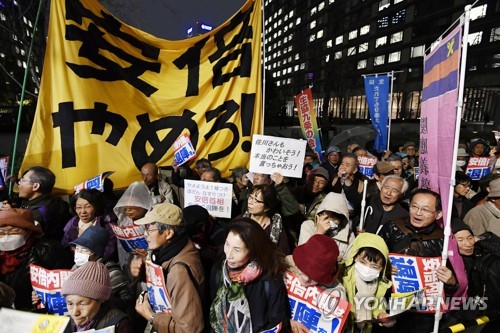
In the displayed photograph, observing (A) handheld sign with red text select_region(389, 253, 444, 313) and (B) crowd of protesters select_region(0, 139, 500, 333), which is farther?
(A) handheld sign with red text select_region(389, 253, 444, 313)

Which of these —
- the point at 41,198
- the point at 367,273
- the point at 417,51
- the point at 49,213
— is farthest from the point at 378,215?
the point at 417,51

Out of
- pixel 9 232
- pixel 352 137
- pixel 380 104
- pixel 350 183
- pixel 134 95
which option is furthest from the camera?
pixel 352 137

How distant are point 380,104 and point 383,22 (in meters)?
50.8

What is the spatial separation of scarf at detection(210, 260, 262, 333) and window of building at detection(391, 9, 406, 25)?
5786cm

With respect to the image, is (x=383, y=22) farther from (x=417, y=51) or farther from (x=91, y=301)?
(x=91, y=301)

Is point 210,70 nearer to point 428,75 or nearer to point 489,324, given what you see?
point 428,75

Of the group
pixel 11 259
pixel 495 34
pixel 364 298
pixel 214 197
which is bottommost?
pixel 364 298

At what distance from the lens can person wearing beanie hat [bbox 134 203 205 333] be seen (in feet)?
6.24

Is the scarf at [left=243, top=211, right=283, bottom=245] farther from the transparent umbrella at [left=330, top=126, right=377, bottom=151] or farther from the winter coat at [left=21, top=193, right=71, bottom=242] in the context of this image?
the transparent umbrella at [left=330, top=126, right=377, bottom=151]

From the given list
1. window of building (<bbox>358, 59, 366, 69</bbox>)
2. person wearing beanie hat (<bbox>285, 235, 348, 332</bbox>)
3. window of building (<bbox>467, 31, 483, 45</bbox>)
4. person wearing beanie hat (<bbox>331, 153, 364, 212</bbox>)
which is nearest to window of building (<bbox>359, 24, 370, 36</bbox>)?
window of building (<bbox>358, 59, 366, 69</bbox>)

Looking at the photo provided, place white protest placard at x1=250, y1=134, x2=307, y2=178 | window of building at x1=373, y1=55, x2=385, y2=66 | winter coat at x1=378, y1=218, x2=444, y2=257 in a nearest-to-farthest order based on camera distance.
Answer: winter coat at x1=378, y1=218, x2=444, y2=257 < white protest placard at x1=250, y1=134, x2=307, y2=178 < window of building at x1=373, y1=55, x2=385, y2=66

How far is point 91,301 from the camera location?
184cm

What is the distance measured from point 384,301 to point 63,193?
3872 mm

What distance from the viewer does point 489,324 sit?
2.73m
